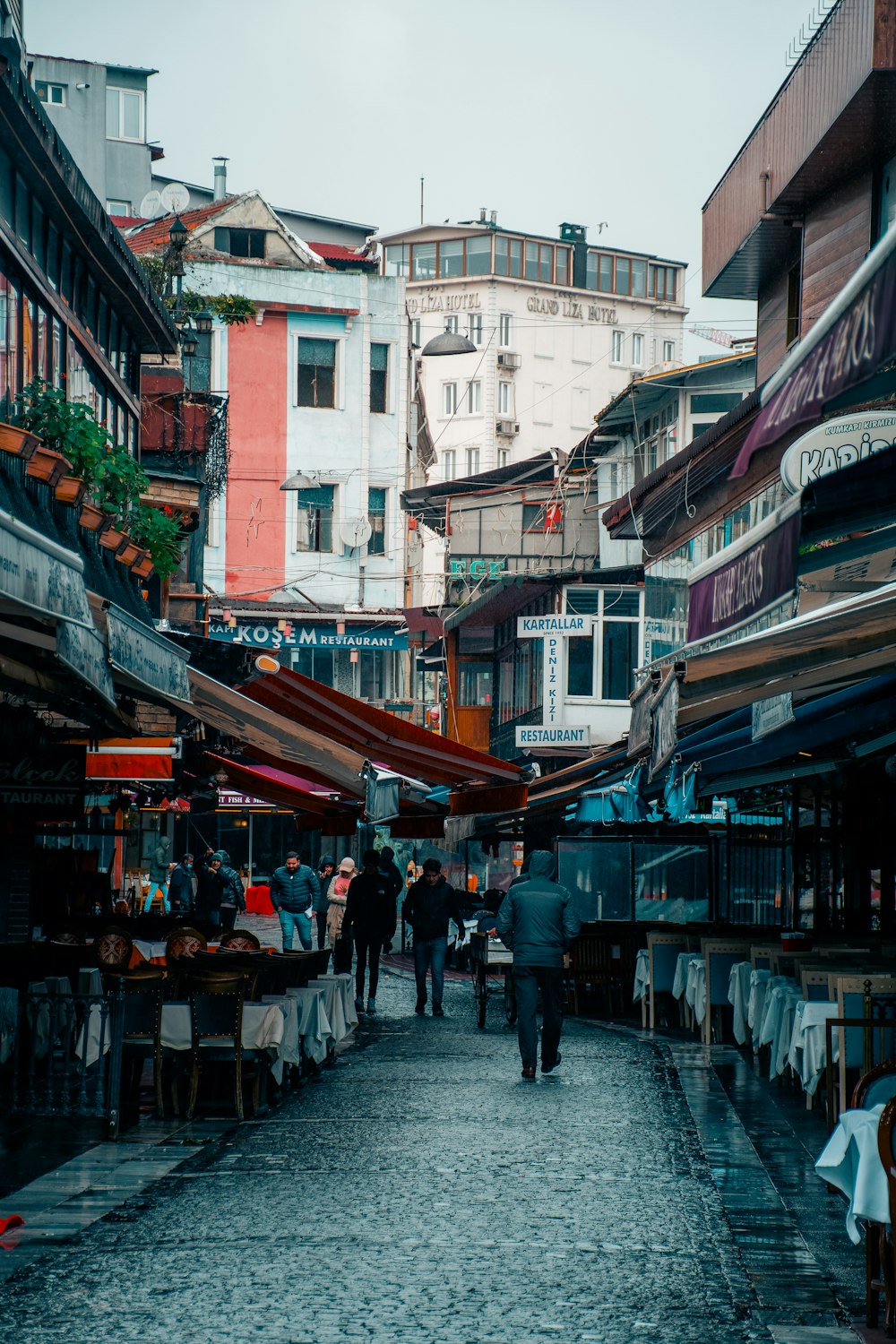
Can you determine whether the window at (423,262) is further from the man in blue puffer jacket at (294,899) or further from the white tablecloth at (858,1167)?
the white tablecloth at (858,1167)

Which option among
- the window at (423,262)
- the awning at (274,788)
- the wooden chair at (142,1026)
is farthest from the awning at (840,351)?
the window at (423,262)

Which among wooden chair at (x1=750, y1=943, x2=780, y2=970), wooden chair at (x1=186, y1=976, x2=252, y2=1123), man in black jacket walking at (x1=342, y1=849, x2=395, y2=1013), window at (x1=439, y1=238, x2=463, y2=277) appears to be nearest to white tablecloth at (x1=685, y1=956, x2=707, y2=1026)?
wooden chair at (x1=750, y1=943, x2=780, y2=970)

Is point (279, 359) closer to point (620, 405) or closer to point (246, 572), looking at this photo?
point (246, 572)

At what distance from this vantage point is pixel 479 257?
7956 centimetres

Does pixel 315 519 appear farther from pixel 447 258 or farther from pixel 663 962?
pixel 663 962

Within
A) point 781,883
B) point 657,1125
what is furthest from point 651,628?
point 657,1125

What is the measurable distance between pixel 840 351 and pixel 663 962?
48.7ft

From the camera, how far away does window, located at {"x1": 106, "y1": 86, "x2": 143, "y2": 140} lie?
182 feet

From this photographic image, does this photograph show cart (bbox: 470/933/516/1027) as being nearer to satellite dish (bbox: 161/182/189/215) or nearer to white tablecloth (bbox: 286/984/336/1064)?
white tablecloth (bbox: 286/984/336/1064)

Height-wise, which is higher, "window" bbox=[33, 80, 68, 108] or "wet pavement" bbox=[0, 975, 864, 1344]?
"window" bbox=[33, 80, 68, 108]

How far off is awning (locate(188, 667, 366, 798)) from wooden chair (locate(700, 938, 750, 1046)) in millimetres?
4756

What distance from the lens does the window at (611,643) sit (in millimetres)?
37031

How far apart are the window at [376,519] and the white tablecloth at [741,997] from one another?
36257mm

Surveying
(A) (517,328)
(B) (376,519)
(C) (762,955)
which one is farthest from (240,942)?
(A) (517,328)
